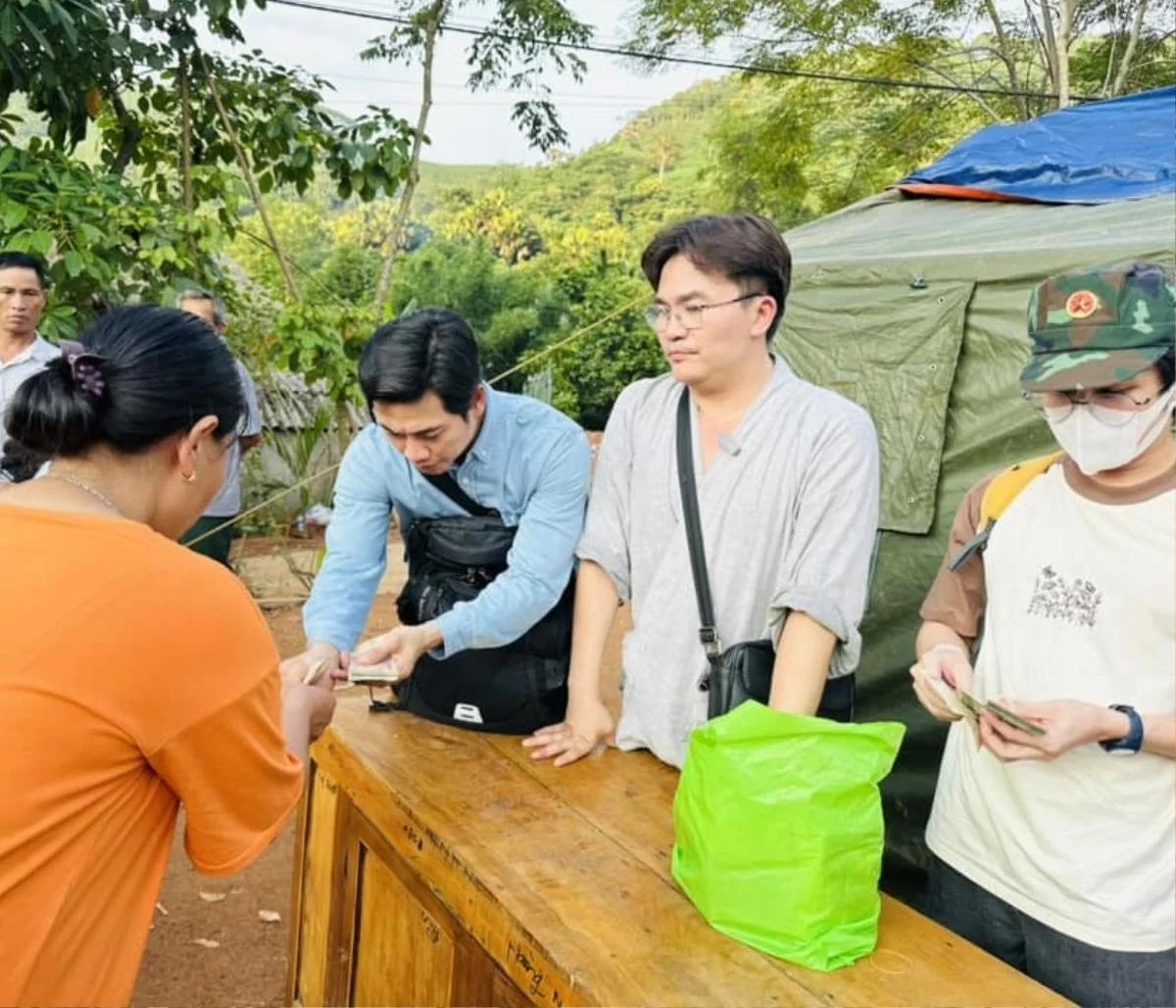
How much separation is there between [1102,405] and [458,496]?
1.25 metres

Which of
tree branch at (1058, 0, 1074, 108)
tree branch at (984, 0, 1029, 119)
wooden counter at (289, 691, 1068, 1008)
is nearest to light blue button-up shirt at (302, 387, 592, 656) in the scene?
wooden counter at (289, 691, 1068, 1008)

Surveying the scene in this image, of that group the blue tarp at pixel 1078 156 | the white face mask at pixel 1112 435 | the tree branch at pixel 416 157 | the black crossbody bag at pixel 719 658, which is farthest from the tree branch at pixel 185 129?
the white face mask at pixel 1112 435

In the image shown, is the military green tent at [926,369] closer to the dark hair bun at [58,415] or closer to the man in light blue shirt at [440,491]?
the man in light blue shirt at [440,491]

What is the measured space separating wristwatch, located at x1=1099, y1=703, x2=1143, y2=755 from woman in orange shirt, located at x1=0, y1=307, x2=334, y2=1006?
3.72 ft

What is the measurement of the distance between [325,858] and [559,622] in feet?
2.71

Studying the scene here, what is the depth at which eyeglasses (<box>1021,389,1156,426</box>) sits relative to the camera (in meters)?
1.52

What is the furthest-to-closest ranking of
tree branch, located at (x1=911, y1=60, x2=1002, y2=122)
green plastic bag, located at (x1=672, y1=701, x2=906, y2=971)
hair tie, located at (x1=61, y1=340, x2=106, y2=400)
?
tree branch, located at (x1=911, y1=60, x2=1002, y2=122) → green plastic bag, located at (x1=672, y1=701, x2=906, y2=971) → hair tie, located at (x1=61, y1=340, x2=106, y2=400)

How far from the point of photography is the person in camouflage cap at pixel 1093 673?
1.49 metres

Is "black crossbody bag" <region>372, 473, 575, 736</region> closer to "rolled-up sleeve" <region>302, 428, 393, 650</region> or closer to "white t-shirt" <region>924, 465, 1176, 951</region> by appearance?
"rolled-up sleeve" <region>302, 428, 393, 650</region>

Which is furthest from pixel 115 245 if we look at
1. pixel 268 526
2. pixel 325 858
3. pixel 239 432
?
pixel 239 432

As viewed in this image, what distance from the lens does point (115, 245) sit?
6.10m

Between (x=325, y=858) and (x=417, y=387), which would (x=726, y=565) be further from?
(x=325, y=858)

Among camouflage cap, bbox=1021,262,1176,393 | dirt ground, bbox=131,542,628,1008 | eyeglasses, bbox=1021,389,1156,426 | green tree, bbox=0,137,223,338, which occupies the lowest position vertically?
dirt ground, bbox=131,542,628,1008

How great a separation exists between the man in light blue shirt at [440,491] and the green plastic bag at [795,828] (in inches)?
28.0
